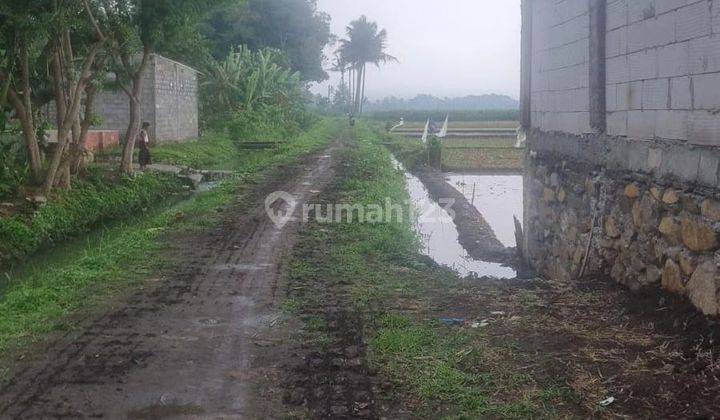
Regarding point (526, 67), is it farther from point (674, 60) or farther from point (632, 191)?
point (674, 60)

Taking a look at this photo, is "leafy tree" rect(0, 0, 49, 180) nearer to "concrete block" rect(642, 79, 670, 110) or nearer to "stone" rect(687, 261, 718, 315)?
"concrete block" rect(642, 79, 670, 110)

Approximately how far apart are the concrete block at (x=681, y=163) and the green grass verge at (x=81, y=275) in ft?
15.8

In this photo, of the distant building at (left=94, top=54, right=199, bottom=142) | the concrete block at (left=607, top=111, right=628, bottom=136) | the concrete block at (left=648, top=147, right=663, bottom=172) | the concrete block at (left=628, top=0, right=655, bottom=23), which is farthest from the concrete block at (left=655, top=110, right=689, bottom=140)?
the distant building at (left=94, top=54, right=199, bottom=142)

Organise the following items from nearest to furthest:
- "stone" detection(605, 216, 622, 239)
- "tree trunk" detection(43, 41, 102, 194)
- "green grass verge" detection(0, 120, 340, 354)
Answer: "green grass verge" detection(0, 120, 340, 354)
"stone" detection(605, 216, 622, 239)
"tree trunk" detection(43, 41, 102, 194)

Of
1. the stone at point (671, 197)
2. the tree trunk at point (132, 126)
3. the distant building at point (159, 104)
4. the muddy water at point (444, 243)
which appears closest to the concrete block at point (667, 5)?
the stone at point (671, 197)

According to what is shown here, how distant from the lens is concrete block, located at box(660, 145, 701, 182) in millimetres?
5105

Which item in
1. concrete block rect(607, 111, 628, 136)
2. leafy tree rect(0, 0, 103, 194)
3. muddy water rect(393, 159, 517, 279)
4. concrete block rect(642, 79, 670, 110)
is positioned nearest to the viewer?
concrete block rect(642, 79, 670, 110)

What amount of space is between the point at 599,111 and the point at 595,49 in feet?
1.91

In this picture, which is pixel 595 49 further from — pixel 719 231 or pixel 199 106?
pixel 199 106

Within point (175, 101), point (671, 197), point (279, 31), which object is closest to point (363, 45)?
point (279, 31)

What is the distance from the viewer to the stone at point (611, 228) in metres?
6.56

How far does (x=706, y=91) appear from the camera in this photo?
4.92m

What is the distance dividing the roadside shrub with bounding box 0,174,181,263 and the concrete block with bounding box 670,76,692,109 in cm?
824

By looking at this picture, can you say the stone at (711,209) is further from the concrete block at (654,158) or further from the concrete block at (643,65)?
the concrete block at (643,65)
